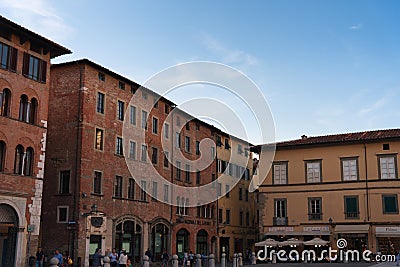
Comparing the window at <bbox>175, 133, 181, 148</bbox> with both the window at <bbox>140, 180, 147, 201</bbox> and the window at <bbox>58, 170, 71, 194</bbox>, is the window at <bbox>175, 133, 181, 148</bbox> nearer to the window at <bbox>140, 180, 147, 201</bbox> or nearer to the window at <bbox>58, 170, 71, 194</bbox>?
the window at <bbox>140, 180, 147, 201</bbox>

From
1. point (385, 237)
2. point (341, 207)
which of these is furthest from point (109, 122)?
point (385, 237)

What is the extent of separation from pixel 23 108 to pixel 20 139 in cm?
185

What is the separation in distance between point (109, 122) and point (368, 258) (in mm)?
21881

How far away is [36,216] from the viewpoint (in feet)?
96.2

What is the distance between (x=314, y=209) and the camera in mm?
45438

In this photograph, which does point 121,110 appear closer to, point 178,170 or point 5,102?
point 178,170

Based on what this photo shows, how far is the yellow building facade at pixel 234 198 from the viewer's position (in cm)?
5481

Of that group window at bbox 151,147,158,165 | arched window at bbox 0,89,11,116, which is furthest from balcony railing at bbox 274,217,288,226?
arched window at bbox 0,89,11,116

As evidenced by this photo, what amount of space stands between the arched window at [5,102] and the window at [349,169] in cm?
2816

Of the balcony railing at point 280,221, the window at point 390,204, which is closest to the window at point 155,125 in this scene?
the balcony railing at point 280,221

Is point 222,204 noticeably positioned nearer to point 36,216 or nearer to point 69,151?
point 69,151

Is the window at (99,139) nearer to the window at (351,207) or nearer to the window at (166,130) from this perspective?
the window at (166,130)

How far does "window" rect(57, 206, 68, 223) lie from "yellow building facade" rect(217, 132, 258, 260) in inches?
867

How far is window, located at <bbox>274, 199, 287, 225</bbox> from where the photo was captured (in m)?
46.3
